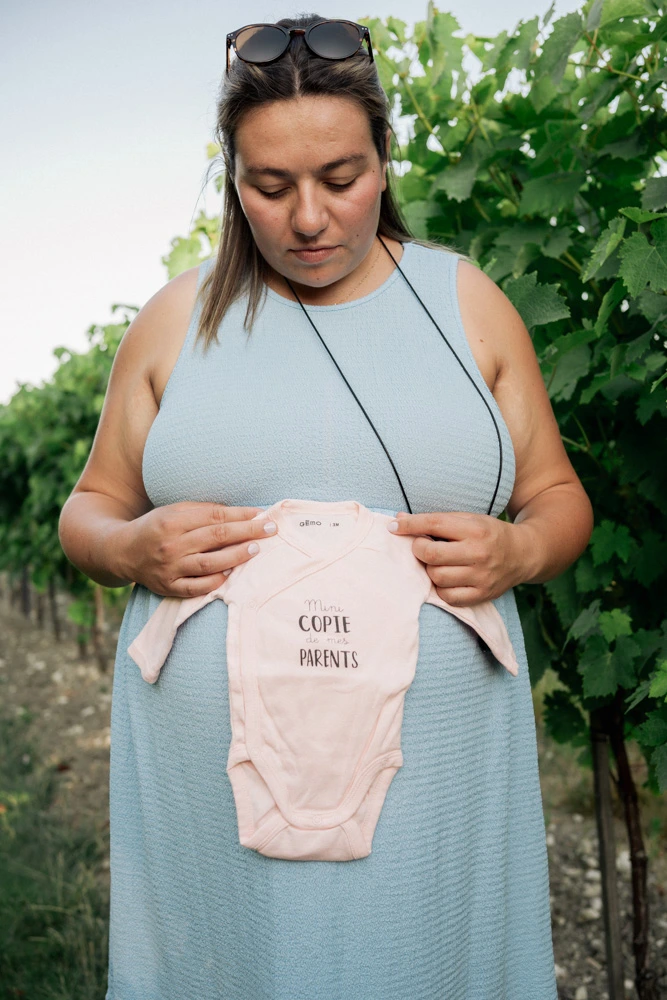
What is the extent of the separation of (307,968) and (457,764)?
0.36 meters

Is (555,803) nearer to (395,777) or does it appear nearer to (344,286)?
(395,777)

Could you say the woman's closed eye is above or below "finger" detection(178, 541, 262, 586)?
above

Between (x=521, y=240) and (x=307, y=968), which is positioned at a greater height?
(x=521, y=240)

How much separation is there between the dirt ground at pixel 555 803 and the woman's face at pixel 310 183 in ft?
8.13

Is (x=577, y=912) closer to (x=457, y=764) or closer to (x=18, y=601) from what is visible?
(x=457, y=764)

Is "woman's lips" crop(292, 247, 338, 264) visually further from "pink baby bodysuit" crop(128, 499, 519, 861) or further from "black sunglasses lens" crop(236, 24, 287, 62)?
"pink baby bodysuit" crop(128, 499, 519, 861)

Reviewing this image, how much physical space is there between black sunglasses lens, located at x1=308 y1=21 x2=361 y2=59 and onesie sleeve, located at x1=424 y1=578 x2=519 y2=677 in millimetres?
835

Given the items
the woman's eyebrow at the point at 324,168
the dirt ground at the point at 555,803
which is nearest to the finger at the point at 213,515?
the woman's eyebrow at the point at 324,168

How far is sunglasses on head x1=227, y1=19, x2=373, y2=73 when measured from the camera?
56.8 inches

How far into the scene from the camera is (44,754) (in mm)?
5594

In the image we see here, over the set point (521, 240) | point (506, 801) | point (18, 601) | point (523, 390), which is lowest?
point (506, 801)

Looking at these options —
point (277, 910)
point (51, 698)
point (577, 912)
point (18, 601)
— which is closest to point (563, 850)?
point (577, 912)

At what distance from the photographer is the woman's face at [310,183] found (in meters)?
1.40

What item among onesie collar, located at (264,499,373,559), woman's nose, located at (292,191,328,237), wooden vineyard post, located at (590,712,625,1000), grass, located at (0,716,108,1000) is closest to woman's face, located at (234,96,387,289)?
woman's nose, located at (292,191,328,237)
